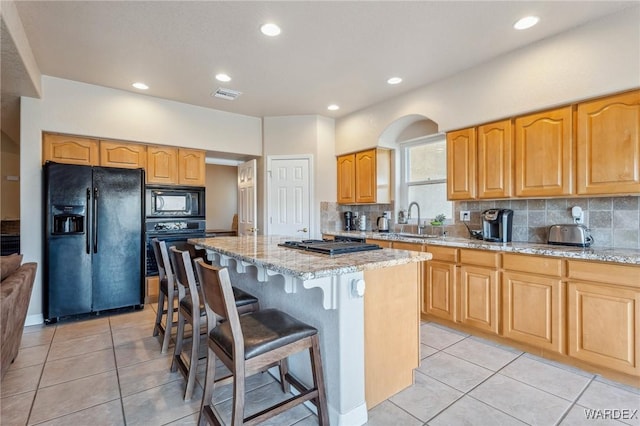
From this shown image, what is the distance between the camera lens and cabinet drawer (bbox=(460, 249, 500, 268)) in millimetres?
2689

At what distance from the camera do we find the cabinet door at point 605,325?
202cm

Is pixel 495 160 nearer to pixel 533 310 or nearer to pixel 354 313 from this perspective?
pixel 533 310

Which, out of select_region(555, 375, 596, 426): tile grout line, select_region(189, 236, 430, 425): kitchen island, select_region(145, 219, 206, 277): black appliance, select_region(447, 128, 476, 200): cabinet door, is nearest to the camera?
select_region(189, 236, 430, 425): kitchen island

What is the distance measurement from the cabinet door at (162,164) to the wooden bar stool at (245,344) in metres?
3.06

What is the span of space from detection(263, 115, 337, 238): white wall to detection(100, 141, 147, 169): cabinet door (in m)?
1.69

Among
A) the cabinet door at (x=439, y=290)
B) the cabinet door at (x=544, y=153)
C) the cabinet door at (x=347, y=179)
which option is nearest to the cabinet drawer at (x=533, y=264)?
the cabinet door at (x=439, y=290)

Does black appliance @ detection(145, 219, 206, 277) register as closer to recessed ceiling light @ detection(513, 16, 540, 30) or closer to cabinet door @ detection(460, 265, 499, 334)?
cabinet door @ detection(460, 265, 499, 334)

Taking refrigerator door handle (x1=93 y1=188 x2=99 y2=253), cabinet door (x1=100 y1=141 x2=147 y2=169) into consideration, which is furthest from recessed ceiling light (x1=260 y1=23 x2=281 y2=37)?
refrigerator door handle (x1=93 y1=188 x2=99 y2=253)

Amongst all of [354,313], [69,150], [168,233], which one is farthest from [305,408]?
[69,150]

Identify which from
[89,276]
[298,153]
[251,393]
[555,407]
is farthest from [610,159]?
[89,276]

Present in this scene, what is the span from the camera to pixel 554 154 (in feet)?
8.49

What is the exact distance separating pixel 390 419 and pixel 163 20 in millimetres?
3200

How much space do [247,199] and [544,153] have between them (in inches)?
153

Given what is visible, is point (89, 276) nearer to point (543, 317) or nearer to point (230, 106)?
point (230, 106)
